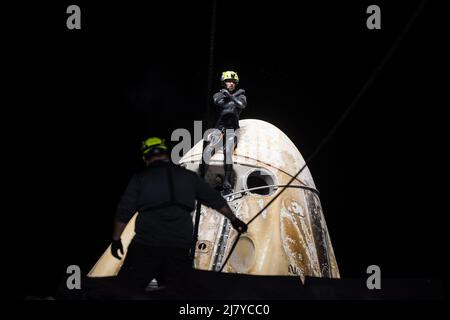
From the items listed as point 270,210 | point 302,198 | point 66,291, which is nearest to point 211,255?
point 270,210

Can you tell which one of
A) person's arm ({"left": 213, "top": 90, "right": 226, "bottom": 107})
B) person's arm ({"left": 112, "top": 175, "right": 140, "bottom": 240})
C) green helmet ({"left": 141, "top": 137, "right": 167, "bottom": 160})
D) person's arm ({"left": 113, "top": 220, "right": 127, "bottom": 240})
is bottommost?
person's arm ({"left": 113, "top": 220, "right": 127, "bottom": 240})

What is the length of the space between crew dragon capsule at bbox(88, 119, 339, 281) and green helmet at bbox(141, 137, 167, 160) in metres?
3.22

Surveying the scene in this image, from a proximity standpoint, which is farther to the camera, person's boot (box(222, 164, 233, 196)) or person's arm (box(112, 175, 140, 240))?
person's boot (box(222, 164, 233, 196))

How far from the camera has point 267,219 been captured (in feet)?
28.2

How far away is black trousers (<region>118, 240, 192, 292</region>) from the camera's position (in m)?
4.96

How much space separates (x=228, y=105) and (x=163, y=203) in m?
4.87

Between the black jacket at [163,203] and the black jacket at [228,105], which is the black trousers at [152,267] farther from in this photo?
the black jacket at [228,105]

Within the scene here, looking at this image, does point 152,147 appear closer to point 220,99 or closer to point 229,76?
point 220,99

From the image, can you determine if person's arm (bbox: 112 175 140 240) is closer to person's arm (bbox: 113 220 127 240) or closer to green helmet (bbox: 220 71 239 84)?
person's arm (bbox: 113 220 127 240)

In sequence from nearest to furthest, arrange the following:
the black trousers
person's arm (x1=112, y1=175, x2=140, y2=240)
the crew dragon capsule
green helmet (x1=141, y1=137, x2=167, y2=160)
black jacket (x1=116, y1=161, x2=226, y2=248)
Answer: the black trousers < black jacket (x1=116, y1=161, x2=226, y2=248) < person's arm (x1=112, y1=175, x2=140, y2=240) < green helmet (x1=141, y1=137, x2=167, y2=160) < the crew dragon capsule

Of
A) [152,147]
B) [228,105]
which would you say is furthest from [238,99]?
[152,147]

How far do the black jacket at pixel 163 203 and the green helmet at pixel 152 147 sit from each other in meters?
0.12

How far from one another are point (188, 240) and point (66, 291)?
1.57m

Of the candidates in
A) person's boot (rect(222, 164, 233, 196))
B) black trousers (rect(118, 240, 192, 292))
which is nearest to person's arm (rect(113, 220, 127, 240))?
black trousers (rect(118, 240, 192, 292))
